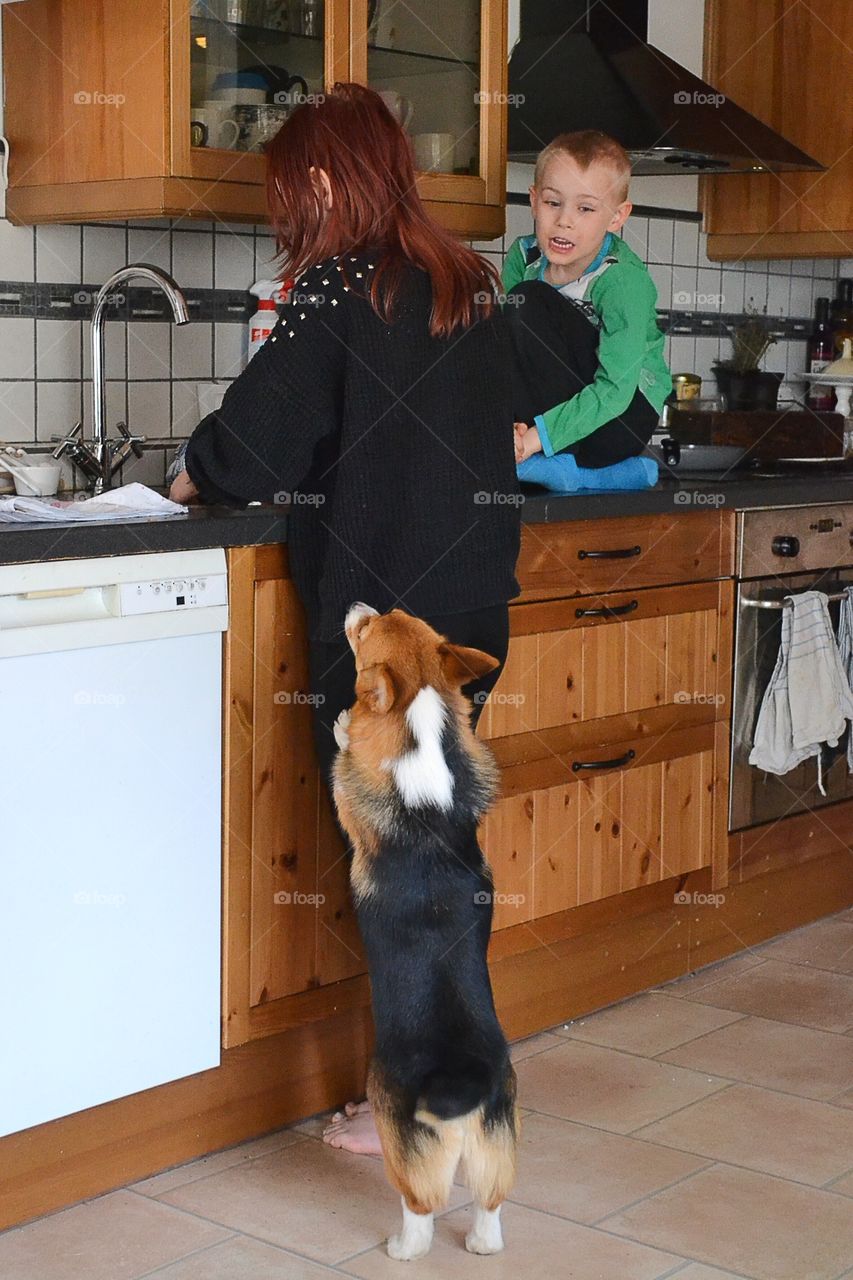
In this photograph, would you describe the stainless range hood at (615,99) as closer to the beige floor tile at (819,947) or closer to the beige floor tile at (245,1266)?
the beige floor tile at (819,947)

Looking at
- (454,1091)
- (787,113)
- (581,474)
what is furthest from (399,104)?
(454,1091)

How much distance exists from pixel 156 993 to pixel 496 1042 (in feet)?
1.74

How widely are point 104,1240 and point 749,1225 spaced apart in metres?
0.91

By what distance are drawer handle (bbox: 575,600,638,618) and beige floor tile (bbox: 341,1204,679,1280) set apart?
110cm

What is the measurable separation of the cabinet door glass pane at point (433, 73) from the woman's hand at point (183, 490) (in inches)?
35.6

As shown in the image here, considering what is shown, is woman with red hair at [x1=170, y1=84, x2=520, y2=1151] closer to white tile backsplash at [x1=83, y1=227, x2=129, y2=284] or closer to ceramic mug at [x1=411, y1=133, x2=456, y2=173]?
white tile backsplash at [x1=83, y1=227, x2=129, y2=284]

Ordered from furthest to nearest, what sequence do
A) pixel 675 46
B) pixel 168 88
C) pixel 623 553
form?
1. pixel 675 46
2. pixel 623 553
3. pixel 168 88

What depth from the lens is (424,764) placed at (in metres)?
2.11

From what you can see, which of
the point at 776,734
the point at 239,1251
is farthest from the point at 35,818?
the point at 776,734

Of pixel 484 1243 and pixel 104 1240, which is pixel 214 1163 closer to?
pixel 104 1240

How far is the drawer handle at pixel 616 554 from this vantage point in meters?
2.99

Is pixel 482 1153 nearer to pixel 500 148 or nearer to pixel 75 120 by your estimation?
pixel 75 120

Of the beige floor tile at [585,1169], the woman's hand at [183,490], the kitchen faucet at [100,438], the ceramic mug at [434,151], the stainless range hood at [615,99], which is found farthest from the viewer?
the stainless range hood at [615,99]

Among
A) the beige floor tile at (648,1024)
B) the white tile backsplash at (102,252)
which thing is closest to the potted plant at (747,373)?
the beige floor tile at (648,1024)
